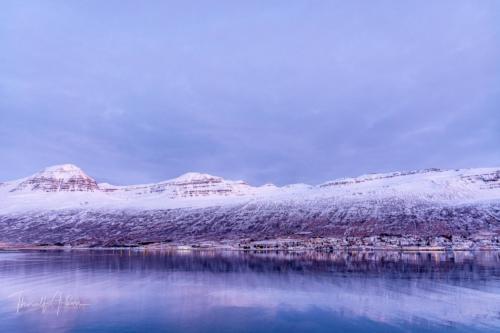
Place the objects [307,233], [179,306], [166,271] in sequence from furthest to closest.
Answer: [307,233] → [166,271] → [179,306]

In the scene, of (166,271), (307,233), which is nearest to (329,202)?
(307,233)

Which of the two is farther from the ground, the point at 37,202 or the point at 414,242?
the point at 37,202

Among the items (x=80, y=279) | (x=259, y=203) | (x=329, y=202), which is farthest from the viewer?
(x=259, y=203)

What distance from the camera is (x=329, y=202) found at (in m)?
133

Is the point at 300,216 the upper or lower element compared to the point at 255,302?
Answer: upper

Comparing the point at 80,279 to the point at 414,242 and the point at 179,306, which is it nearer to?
the point at 179,306

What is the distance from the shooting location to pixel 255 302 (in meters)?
20.0

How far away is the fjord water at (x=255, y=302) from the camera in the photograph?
1580 cm

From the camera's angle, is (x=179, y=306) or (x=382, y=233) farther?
(x=382, y=233)

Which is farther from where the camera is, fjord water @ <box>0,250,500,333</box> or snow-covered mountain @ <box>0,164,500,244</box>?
snow-covered mountain @ <box>0,164,500,244</box>

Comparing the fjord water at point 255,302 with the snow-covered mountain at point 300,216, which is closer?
the fjord water at point 255,302

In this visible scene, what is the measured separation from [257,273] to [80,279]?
11.6 m

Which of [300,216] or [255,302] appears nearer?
[255,302]

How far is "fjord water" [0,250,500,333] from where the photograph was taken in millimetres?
15805
